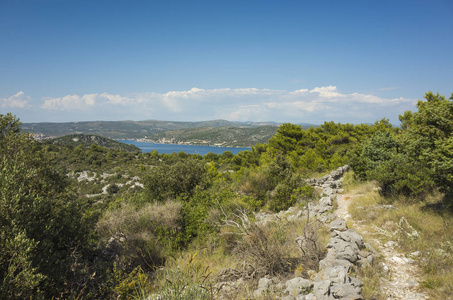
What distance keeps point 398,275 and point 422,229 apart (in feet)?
7.80

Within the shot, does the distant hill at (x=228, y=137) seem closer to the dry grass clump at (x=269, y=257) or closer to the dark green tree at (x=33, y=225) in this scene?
the dark green tree at (x=33, y=225)

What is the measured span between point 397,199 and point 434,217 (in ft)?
7.37

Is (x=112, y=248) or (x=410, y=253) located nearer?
(x=410, y=253)

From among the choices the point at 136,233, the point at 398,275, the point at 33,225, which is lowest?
the point at 136,233

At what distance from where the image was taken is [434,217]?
20.4ft

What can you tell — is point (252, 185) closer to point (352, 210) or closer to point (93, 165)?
point (352, 210)

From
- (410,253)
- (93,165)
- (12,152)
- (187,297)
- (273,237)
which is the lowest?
(93,165)

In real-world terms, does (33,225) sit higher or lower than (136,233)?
higher

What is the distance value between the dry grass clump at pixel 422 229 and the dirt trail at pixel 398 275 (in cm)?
14

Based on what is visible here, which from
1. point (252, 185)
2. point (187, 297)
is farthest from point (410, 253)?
point (252, 185)

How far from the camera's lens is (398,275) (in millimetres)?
4297

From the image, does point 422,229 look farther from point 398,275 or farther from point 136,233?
point 136,233

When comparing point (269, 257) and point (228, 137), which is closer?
point (269, 257)

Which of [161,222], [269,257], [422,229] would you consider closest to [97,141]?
[161,222]
